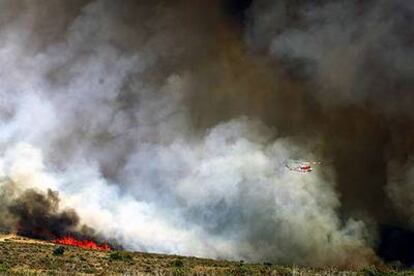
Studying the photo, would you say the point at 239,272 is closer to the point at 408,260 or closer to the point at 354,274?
the point at 354,274

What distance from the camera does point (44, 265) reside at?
225ft

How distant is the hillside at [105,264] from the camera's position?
213 ft

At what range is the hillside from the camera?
6500 centimetres

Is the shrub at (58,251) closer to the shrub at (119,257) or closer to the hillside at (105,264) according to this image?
the hillside at (105,264)

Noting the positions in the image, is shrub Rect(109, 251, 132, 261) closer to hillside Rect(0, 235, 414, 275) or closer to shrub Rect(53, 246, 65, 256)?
hillside Rect(0, 235, 414, 275)

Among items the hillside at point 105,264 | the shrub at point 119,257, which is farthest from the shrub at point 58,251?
the shrub at point 119,257

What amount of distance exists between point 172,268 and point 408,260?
186ft

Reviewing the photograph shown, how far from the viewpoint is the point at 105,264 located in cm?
7100

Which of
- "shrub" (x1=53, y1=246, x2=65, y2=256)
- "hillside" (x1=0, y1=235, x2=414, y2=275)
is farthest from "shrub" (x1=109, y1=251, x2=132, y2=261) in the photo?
"shrub" (x1=53, y1=246, x2=65, y2=256)

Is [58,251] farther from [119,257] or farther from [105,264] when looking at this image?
[105,264]

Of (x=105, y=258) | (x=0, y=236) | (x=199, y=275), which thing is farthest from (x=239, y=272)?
(x=0, y=236)

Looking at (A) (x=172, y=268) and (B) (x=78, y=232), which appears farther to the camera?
(B) (x=78, y=232)

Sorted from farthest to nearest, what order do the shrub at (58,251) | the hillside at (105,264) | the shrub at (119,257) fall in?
the shrub at (58,251) → the shrub at (119,257) → the hillside at (105,264)

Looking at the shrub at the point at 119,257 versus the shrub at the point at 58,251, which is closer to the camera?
the shrub at the point at 119,257
